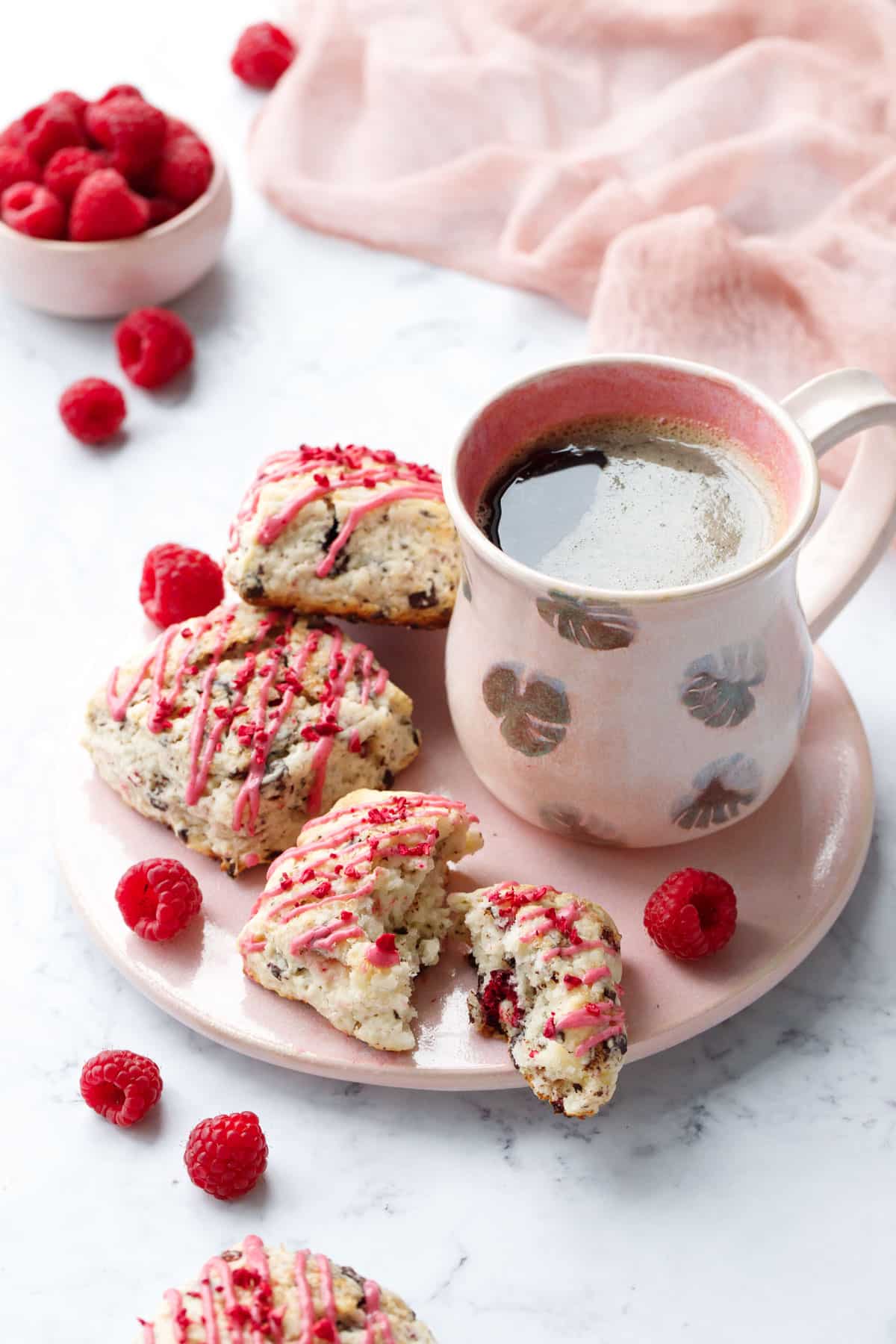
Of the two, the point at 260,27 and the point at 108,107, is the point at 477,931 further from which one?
the point at 260,27

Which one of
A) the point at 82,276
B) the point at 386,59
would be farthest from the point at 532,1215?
the point at 386,59

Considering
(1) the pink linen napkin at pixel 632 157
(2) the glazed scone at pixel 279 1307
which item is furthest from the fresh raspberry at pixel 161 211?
(2) the glazed scone at pixel 279 1307

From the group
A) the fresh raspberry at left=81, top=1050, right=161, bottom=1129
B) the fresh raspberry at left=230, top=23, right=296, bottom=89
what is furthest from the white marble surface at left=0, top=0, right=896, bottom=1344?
the fresh raspberry at left=230, top=23, right=296, bottom=89

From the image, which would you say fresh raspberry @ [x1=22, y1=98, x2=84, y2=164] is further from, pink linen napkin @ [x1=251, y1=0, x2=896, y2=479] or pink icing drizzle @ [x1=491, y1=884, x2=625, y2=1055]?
pink icing drizzle @ [x1=491, y1=884, x2=625, y2=1055]

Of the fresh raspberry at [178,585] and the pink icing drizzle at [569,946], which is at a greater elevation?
the fresh raspberry at [178,585]

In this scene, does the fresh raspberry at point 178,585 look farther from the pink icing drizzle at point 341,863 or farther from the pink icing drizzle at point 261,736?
the pink icing drizzle at point 341,863

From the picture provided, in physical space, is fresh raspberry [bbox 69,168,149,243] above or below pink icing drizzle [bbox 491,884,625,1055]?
above

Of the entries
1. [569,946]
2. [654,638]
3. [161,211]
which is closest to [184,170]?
[161,211]
